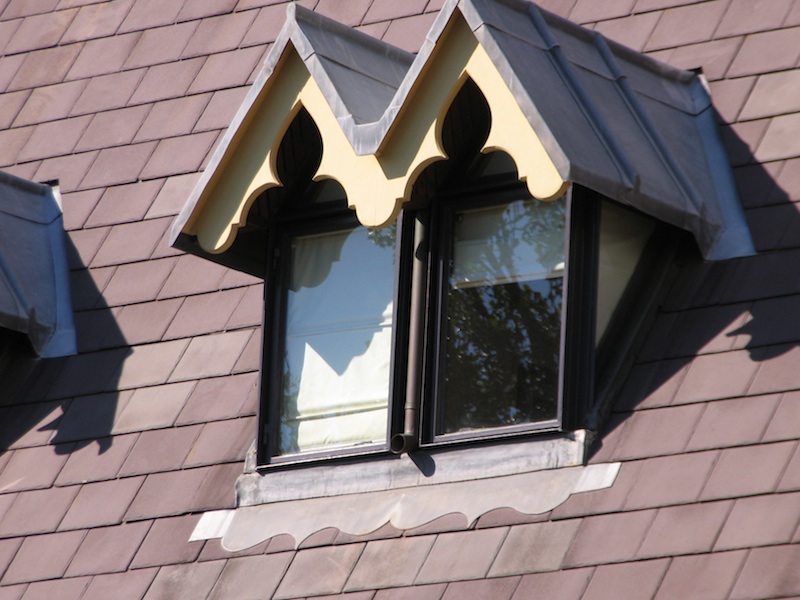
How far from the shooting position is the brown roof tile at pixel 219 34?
9.43m

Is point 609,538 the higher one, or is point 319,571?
point 319,571

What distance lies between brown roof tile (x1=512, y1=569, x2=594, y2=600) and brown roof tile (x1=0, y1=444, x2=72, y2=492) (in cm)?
257

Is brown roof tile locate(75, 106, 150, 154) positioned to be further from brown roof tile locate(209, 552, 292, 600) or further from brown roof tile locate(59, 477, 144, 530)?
brown roof tile locate(209, 552, 292, 600)

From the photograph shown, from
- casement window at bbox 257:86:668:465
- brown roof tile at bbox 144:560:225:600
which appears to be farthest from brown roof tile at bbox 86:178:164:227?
brown roof tile at bbox 144:560:225:600

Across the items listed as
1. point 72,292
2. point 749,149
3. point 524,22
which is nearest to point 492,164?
point 524,22

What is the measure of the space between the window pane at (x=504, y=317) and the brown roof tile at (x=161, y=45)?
290 centimetres

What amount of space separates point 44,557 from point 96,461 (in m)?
0.52

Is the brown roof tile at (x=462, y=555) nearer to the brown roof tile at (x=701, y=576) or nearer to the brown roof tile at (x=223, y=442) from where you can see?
the brown roof tile at (x=701, y=576)

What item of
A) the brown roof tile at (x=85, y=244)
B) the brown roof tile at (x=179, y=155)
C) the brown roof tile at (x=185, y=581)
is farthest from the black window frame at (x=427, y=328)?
the brown roof tile at (x=85, y=244)

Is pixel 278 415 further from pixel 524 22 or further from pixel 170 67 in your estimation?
pixel 170 67

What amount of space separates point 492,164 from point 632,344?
1.00 meters

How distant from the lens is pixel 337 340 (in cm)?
750

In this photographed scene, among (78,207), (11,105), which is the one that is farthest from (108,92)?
(78,207)

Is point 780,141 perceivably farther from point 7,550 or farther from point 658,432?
point 7,550
